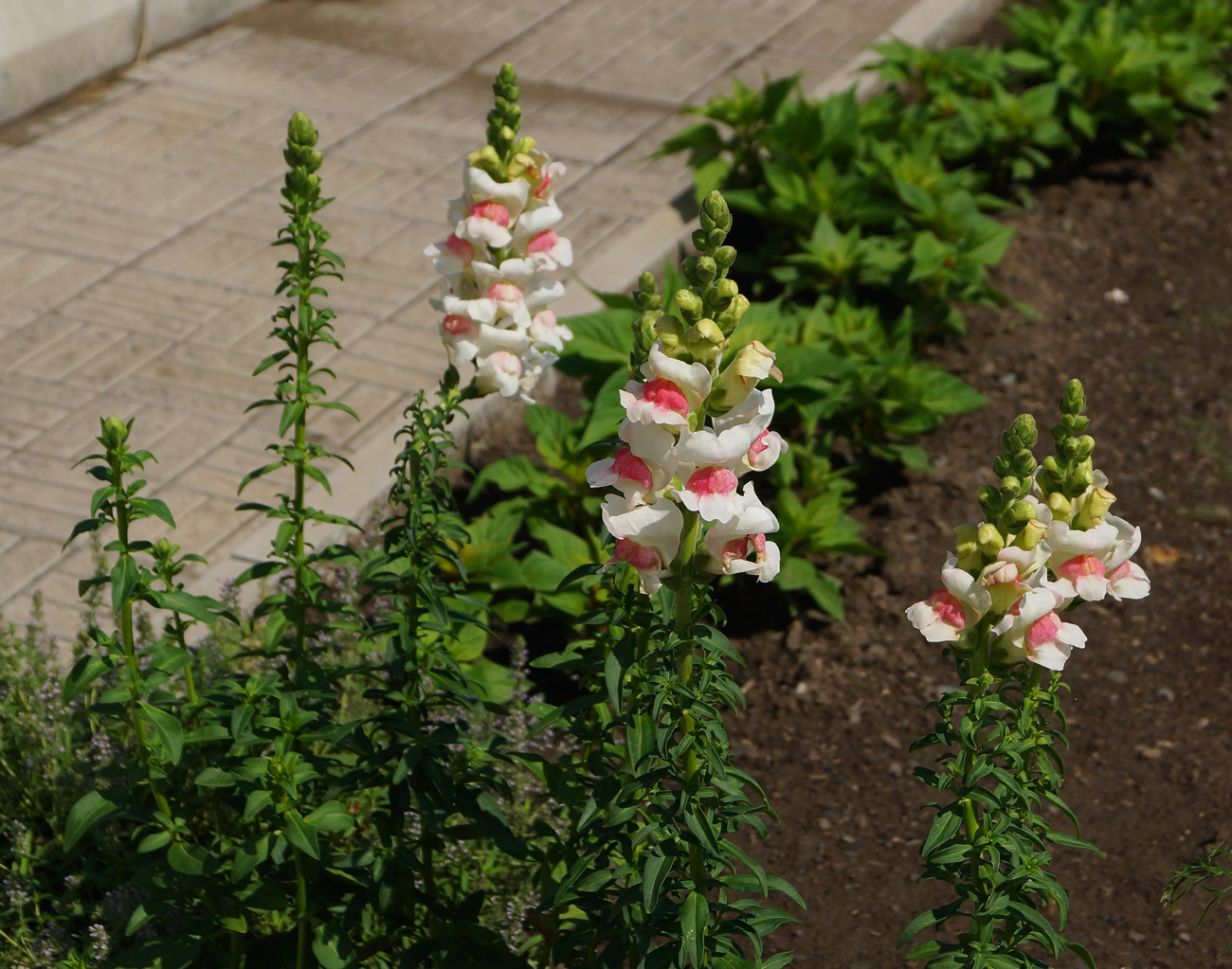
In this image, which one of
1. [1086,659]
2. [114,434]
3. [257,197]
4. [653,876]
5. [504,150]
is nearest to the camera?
[653,876]

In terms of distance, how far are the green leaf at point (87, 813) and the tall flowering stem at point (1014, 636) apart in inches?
58.7

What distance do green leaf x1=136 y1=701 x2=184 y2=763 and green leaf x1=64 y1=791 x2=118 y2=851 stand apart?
0.56 feet

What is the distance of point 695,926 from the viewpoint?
243 centimetres

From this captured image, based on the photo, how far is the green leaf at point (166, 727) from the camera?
2.64 metres

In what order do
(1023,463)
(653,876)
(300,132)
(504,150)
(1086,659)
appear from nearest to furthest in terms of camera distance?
(1023,463) < (653,876) < (300,132) < (504,150) < (1086,659)

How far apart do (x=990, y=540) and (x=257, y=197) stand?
5.03 meters

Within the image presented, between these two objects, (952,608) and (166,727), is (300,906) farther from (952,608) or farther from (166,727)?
(952,608)

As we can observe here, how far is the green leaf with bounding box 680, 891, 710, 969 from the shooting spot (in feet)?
7.91

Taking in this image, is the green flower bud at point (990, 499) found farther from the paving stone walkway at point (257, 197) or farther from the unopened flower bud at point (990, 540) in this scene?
the paving stone walkway at point (257, 197)

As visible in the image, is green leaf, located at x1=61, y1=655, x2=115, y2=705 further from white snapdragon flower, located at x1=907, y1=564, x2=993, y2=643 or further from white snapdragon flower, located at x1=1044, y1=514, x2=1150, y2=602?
white snapdragon flower, located at x1=1044, y1=514, x2=1150, y2=602

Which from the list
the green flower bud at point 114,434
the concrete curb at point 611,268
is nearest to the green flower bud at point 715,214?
the green flower bud at point 114,434

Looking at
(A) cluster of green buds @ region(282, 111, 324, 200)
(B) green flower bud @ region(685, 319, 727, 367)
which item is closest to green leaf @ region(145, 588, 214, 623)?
(A) cluster of green buds @ region(282, 111, 324, 200)

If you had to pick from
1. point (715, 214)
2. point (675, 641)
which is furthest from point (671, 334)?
point (675, 641)

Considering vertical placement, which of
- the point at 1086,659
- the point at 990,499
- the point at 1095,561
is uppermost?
the point at 990,499
